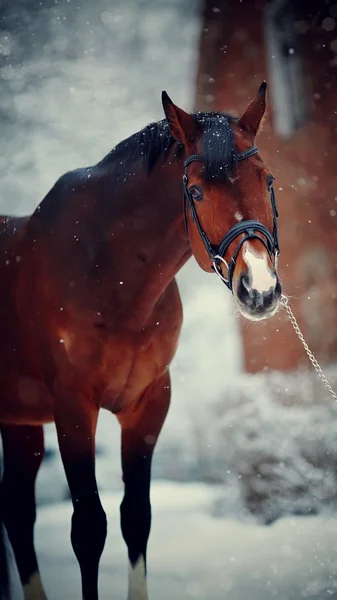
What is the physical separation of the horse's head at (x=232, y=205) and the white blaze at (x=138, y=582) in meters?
0.92

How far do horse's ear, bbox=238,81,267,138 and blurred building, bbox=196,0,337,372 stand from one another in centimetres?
208

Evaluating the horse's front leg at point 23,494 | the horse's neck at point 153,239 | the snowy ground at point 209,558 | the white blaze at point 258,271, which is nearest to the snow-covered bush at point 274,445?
the snowy ground at point 209,558

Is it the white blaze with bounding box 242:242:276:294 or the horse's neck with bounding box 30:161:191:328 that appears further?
the horse's neck with bounding box 30:161:191:328

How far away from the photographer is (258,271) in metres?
1.31

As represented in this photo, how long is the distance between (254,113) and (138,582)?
1.30 m

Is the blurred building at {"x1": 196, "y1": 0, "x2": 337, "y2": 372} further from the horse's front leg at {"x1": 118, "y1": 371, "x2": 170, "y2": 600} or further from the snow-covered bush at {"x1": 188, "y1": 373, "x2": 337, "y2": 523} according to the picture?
the horse's front leg at {"x1": 118, "y1": 371, "x2": 170, "y2": 600}

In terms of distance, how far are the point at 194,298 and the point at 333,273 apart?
801 millimetres

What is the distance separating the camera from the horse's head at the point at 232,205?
132 centimetres

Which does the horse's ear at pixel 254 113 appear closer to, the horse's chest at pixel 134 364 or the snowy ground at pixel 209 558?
the horse's chest at pixel 134 364

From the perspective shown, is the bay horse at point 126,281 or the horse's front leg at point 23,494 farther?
the horse's front leg at point 23,494

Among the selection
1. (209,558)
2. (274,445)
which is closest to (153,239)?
(209,558)

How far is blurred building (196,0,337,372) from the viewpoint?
3.67 m

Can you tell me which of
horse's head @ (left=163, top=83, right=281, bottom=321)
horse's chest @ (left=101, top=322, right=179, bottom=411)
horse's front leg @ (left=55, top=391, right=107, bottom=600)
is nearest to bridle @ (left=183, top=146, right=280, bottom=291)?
horse's head @ (left=163, top=83, right=281, bottom=321)

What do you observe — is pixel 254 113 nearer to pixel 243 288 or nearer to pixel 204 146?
pixel 204 146
